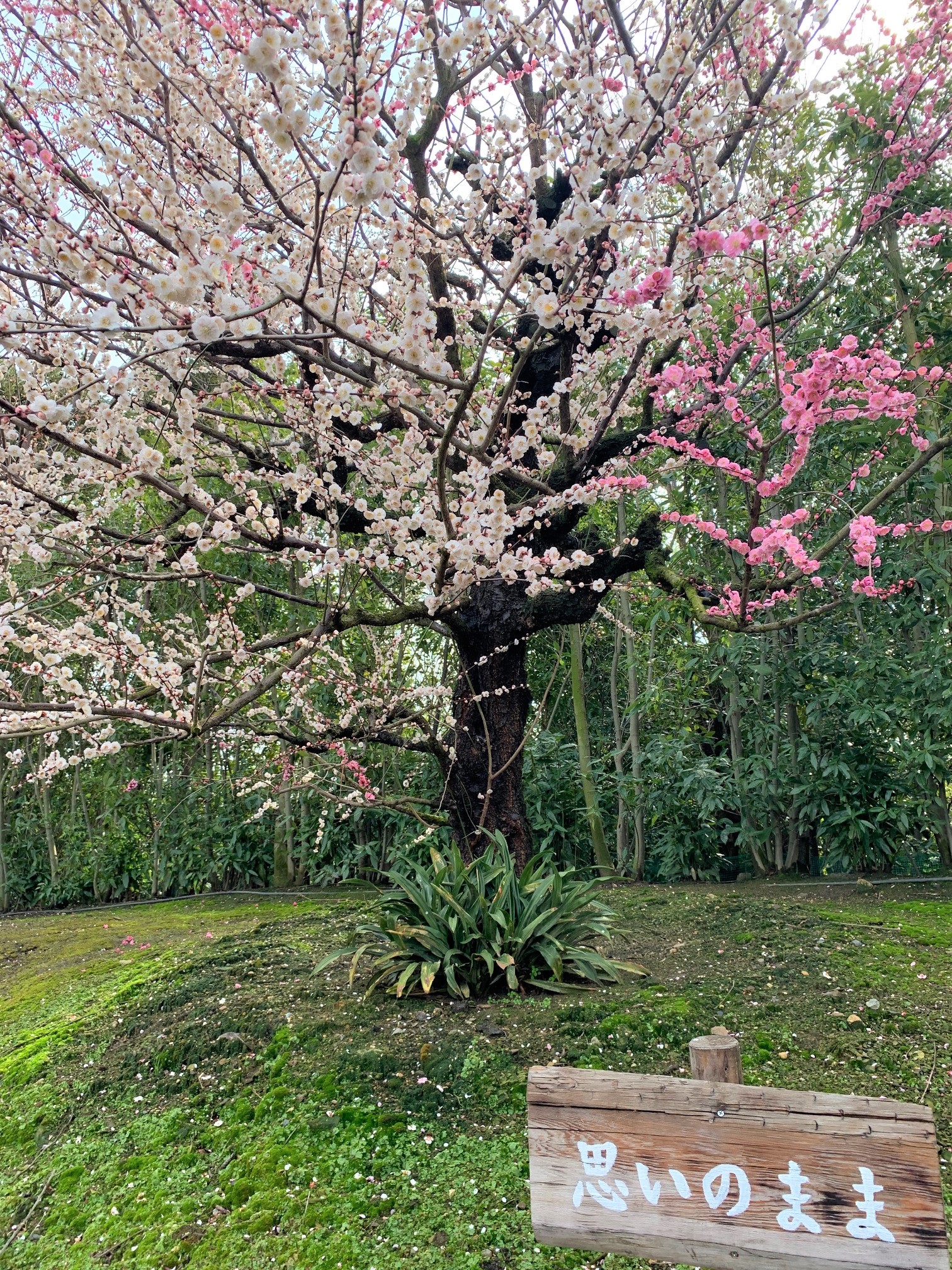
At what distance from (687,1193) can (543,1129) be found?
195 millimetres

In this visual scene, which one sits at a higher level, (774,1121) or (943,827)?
(943,827)

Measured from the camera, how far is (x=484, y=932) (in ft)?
8.14

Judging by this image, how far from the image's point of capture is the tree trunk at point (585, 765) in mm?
4492

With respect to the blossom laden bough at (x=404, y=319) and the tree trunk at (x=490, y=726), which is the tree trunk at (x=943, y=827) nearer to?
the blossom laden bough at (x=404, y=319)

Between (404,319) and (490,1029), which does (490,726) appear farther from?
(404,319)

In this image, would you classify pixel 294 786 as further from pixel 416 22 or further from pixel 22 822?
pixel 22 822

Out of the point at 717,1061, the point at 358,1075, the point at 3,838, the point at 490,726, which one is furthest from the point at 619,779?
the point at 3,838

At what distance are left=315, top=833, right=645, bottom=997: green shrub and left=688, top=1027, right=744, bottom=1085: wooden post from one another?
1310 millimetres

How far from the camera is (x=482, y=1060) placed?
1906 mm

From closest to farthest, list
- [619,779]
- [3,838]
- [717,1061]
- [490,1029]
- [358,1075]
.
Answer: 1. [717,1061]
2. [358,1075]
3. [490,1029]
4. [619,779]
5. [3,838]

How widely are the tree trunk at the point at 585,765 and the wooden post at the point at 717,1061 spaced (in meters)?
3.41

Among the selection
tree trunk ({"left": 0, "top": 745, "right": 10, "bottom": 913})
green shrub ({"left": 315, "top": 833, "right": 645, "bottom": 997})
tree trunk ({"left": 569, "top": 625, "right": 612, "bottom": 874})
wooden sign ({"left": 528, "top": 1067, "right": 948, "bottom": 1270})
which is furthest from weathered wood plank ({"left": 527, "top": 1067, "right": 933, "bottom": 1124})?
tree trunk ({"left": 0, "top": 745, "right": 10, "bottom": 913})

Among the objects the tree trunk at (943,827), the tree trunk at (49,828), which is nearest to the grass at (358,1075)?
the tree trunk at (943,827)

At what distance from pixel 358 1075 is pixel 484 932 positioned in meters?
0.67
